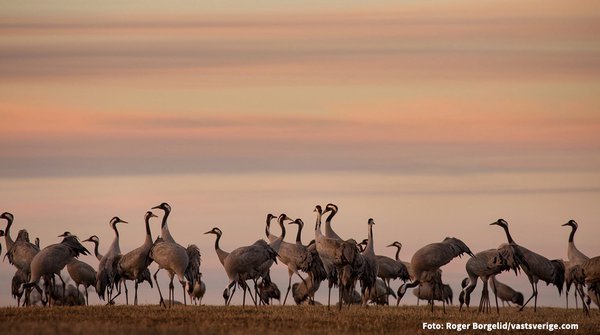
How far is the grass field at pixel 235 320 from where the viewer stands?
953 inches

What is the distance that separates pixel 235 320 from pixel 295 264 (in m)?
11.1

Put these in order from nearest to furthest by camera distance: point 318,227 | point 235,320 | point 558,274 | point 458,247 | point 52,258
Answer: point 235,320 → point 52,258 → point 318,227 → point 458,247 → point 558,274

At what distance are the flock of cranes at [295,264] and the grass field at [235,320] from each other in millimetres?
2438

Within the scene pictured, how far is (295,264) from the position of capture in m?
38.8

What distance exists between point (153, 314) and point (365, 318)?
510 centimetres

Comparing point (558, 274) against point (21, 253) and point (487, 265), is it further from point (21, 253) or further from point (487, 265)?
point (21, 253)

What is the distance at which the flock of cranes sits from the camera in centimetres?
3412

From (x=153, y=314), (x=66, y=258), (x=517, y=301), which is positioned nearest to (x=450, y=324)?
(x=153, y=314)

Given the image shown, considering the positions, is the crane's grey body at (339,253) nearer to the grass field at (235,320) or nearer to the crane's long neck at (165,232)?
the grass field at (235,320)

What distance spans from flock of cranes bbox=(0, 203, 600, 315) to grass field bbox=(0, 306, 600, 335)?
244 cm

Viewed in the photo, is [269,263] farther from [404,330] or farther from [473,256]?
[404,330]

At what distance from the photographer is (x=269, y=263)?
36.2 metres

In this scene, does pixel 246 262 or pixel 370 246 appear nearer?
pixel 246 262

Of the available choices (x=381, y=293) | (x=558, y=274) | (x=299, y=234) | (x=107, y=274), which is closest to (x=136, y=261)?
(x=107, y=274)
